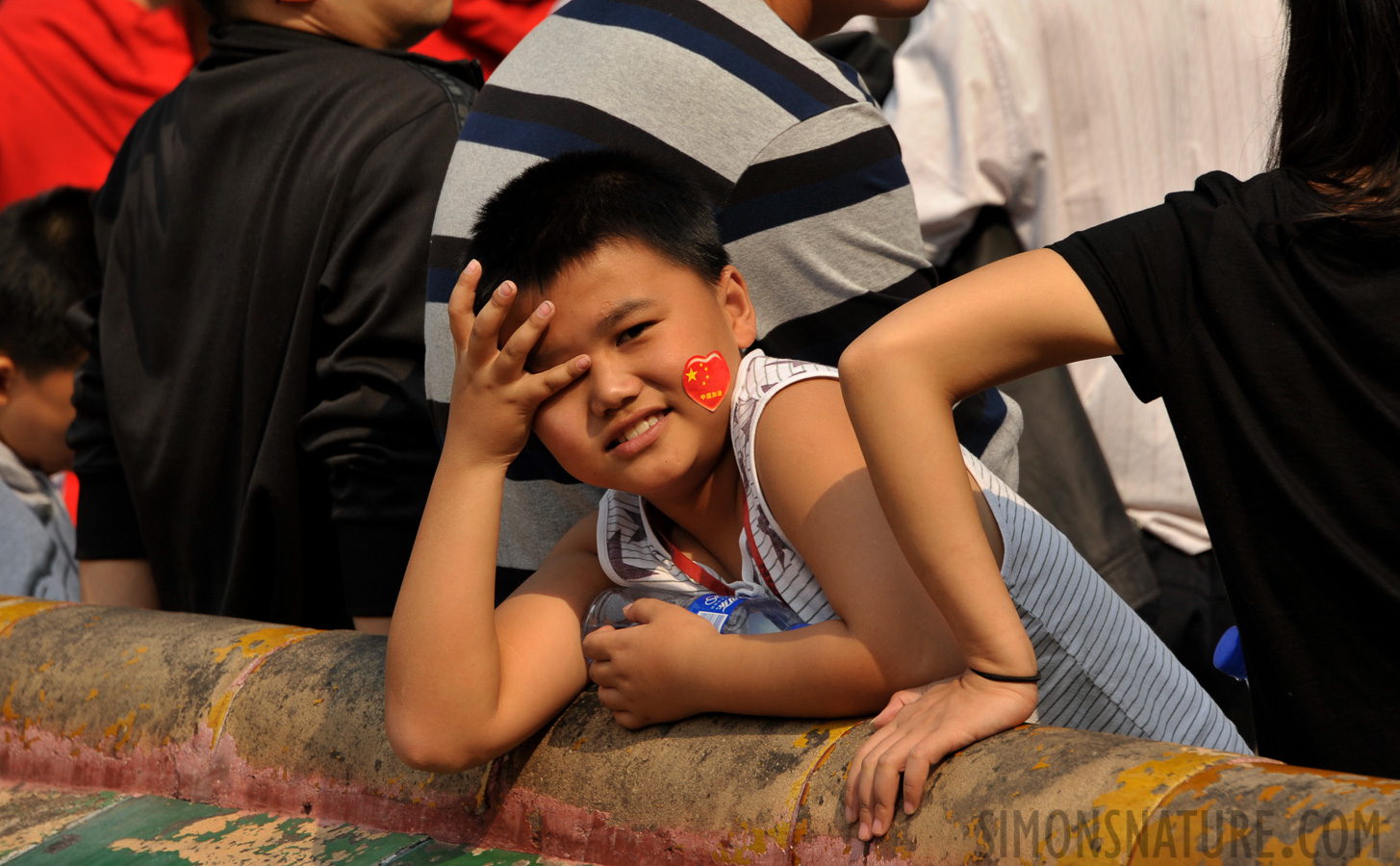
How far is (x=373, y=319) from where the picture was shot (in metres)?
1.95

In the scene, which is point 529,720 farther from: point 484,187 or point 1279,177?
point 1279,177

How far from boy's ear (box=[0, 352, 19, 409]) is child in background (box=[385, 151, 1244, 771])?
218 cm

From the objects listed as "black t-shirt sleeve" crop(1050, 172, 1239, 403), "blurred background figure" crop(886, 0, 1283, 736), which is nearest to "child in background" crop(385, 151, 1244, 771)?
"black t-shirt sleeve" crop(1050, 172, 1239, 403)

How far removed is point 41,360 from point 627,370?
7.80 ft

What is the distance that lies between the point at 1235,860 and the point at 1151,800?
9 centimetres

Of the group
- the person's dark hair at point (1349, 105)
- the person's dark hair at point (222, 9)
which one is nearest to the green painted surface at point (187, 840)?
the person's dark hair at point (1349, 105)

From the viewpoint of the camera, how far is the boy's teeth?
1433mm

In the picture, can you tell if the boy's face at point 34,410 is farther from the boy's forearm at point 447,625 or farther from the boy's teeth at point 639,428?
the boy's teeth at point 639,428

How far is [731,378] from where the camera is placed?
1487 mm

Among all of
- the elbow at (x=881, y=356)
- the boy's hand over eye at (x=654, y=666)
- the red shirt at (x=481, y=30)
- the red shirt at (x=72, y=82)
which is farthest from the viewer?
the red shirt at (x=481, y=30)

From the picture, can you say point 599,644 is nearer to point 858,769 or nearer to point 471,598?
point 471,598

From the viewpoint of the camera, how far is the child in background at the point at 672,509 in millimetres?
1327

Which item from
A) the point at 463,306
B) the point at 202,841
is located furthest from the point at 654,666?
the point at 202,841

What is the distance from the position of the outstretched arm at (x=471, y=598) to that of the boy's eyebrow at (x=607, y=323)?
27 millimetres
